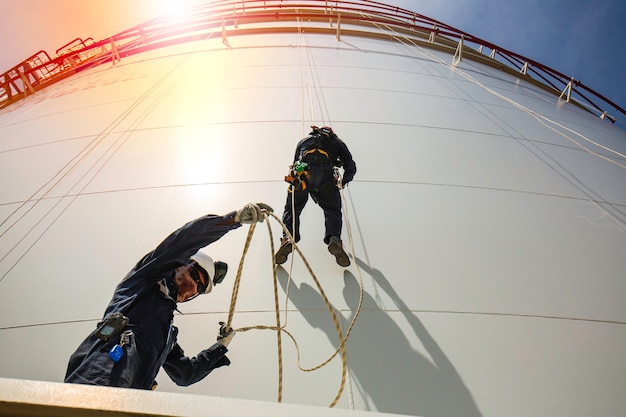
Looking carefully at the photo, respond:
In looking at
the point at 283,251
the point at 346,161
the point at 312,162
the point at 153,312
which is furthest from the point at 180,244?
the point at 346,161

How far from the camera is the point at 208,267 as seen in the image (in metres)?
1.81

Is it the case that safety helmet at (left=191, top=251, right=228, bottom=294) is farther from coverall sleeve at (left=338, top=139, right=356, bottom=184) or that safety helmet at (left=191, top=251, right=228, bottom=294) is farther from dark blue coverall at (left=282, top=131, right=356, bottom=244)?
coverall sleeve at (left=338, top=139, right=356, bottom=184)

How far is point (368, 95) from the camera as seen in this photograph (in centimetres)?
504

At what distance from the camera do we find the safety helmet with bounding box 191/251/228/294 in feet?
5.83

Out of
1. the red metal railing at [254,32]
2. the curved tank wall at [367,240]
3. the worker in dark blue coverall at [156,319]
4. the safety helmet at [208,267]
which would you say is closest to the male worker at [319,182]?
the curved tank wall at [367,240]

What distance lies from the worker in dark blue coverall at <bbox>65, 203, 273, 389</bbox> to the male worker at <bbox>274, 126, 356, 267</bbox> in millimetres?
862

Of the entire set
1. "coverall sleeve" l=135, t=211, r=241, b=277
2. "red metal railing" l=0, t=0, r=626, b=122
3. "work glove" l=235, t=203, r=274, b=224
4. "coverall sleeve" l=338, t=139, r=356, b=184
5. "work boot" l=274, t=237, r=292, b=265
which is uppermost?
"red metal railing" l=0, t=0, r=626, b=122

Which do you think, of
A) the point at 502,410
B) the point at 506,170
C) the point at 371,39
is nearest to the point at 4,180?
the point at 502,410

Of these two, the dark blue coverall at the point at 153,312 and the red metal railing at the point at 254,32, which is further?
the red metal railing at the point at 254,32

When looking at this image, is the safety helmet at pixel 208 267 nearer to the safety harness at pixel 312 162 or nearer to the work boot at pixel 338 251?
the work boot at pixel 338 251

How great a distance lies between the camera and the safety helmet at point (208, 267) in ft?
5.83

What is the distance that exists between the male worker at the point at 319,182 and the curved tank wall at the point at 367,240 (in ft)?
0.74

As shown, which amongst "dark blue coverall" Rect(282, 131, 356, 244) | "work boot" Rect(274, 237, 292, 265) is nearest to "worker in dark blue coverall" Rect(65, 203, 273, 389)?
"work boot" Rect(274, 237, 292, 265)

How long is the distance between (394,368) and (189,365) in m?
1.23
